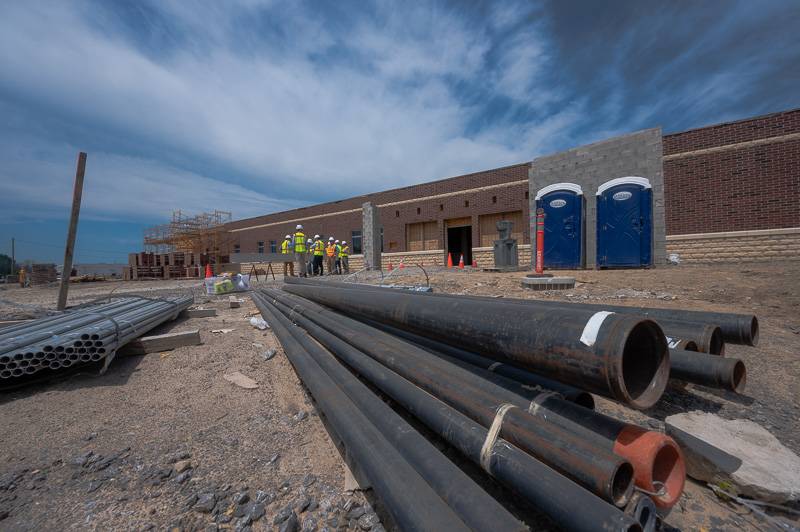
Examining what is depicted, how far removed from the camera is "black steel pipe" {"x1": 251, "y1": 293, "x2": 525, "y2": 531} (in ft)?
3.85

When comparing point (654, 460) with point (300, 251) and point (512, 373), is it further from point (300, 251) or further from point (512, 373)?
point (300, 251)

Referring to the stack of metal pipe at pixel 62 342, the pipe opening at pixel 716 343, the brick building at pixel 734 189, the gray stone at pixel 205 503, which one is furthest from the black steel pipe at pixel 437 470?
the brick building at pixel 734 189

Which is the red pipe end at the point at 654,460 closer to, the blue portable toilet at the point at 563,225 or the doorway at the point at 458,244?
the blue portable toilet at the point at 563,225

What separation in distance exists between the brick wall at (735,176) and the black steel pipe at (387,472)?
14.4 m

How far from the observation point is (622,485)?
3.83 ft

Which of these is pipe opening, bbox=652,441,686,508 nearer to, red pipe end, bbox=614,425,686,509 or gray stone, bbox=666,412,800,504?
red pipe end, bbox=614,425,686,509

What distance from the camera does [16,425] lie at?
245 centimetres

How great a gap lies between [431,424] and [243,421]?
1.59 m

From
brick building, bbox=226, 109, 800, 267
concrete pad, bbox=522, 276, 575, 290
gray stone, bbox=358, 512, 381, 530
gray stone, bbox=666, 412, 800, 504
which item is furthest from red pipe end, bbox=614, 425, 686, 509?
brick building, bbox=226, 109, 800, 267

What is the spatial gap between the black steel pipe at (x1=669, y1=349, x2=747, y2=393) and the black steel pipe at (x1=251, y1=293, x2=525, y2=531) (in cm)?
175

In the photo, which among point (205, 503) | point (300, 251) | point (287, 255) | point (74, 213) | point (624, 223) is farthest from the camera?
point (287, 255)

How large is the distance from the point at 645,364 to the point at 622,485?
1.46 ft

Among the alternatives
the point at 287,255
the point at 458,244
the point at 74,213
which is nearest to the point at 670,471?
the point at 74,213

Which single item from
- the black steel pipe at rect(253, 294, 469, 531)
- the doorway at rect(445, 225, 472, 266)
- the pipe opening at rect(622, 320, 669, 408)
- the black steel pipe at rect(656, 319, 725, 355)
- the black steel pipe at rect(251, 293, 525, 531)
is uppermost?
the doorway at rect(445, 225, 472, 266)
